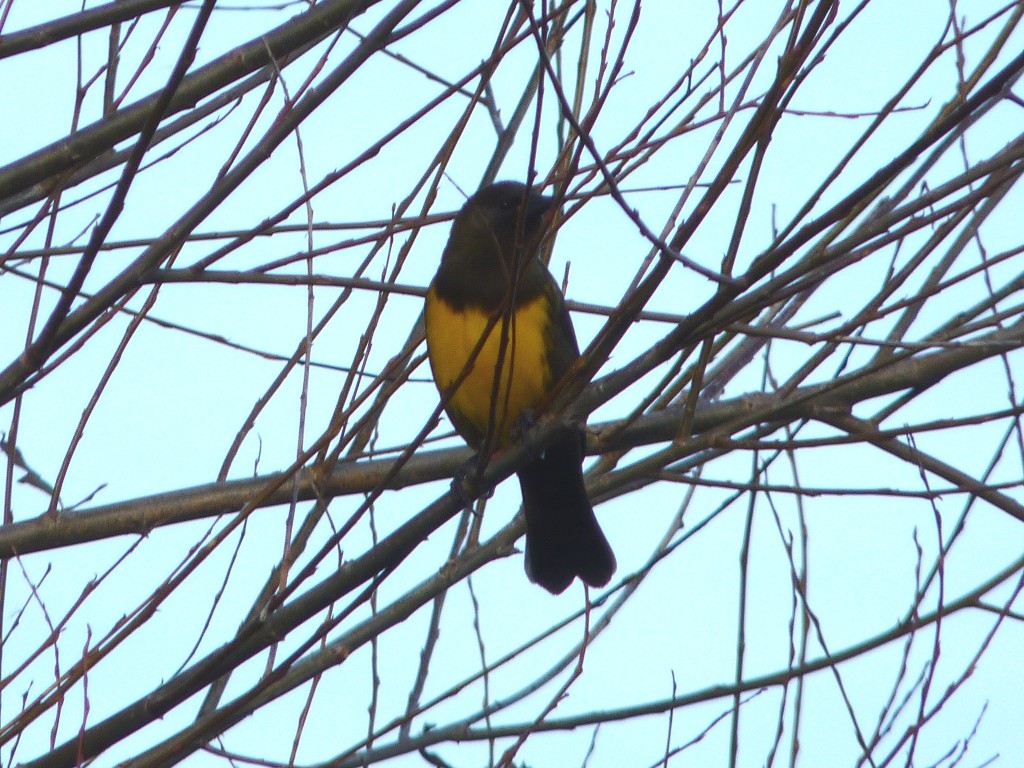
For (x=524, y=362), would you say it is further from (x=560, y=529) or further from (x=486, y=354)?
(x=560, y=529)

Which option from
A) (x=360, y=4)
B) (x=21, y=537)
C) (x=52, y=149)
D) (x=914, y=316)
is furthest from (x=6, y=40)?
(x=914, y=316)

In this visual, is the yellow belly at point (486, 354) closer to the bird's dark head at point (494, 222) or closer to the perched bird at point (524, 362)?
the perched bird at point (524, 362)

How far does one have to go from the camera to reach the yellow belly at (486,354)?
3.89 metres

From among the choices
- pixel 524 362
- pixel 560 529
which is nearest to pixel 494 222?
pixel 524 362

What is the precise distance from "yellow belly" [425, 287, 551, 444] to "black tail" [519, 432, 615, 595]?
35 cm

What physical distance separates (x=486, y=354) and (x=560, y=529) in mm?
816

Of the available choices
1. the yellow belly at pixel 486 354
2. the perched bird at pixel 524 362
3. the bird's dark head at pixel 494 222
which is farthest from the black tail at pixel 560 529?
the bird's dark head at pixel 494 222

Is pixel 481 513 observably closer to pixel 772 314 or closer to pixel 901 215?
pixel 772 314

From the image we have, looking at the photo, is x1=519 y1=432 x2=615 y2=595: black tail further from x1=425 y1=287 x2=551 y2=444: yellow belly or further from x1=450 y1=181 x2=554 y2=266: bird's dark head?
x1=450 y1=181 x2=554 y2=266: bird's dark head

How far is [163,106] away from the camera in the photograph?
2.12 meters

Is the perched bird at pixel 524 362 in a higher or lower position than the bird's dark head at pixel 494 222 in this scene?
lower

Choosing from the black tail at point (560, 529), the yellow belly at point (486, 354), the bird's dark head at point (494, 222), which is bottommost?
the black tail at point (560, 529)

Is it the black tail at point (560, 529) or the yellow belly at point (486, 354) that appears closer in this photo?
the yellow belly at point (486, 354)

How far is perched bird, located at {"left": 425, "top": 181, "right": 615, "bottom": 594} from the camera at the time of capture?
393 cm
